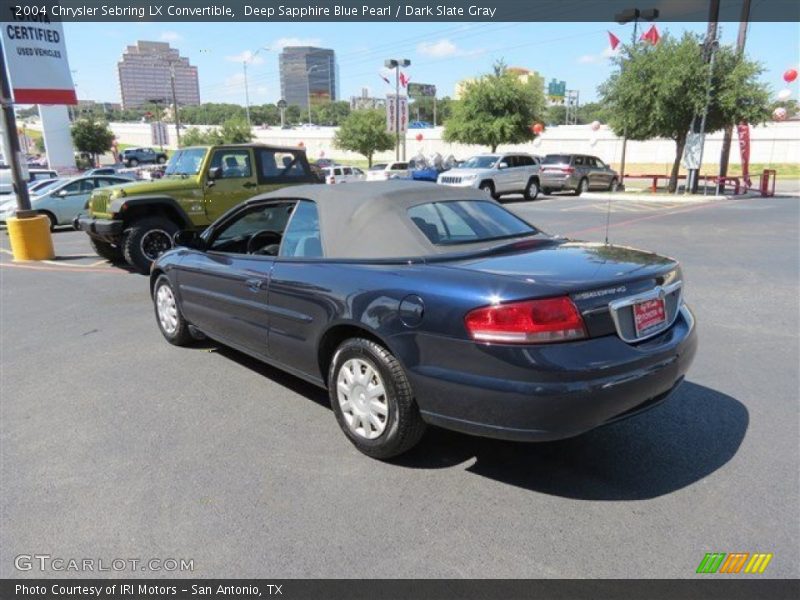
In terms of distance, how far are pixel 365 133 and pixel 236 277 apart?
4928cm

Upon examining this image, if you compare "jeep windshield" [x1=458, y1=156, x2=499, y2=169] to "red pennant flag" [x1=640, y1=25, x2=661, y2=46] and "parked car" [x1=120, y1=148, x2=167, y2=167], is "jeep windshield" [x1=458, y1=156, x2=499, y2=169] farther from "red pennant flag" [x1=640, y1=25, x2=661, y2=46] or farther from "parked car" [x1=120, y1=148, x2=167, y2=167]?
"parked car" [x1=120, y1=148, x2=167, y2=167]

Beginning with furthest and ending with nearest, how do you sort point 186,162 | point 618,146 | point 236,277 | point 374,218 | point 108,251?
point 618,146 < point 108,251 < point 186,162 < point 236,277 < point 374,218

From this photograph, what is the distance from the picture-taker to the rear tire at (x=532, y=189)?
24.3 meters

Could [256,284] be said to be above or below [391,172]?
above

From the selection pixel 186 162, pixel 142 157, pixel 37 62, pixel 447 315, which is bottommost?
pixel 142 157

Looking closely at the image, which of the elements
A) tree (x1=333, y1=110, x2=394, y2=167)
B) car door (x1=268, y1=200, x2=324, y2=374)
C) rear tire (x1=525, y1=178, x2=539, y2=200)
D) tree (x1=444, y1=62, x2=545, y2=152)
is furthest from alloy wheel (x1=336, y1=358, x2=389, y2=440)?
tree (x1=333, y1=110, x2=394, y2=167)

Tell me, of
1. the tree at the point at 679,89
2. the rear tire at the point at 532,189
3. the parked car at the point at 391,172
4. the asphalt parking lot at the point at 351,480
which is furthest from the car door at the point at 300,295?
the parked car at the point at 391,172

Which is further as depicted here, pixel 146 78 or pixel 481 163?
pixel 146 78

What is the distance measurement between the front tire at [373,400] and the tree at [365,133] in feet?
165

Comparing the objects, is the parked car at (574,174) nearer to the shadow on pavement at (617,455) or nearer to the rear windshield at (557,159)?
the rear windshield at (557,159)

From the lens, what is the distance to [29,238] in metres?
10.9

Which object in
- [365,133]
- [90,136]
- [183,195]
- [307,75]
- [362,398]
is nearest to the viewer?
[362,398]

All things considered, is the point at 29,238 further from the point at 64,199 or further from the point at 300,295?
the point at 300,295

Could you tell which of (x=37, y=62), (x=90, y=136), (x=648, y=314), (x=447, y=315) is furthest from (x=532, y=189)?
(x=90, y=136)
